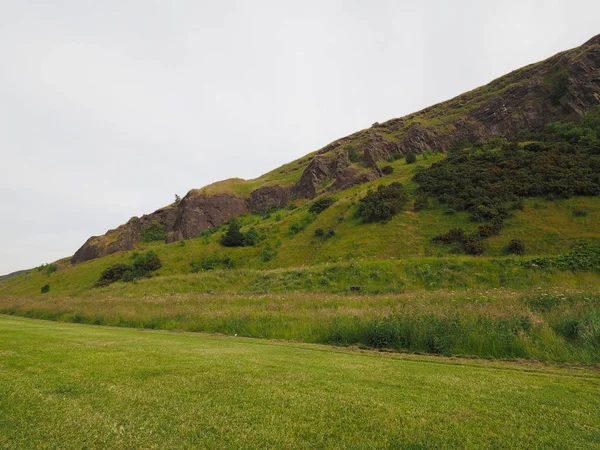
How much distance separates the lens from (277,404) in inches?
210

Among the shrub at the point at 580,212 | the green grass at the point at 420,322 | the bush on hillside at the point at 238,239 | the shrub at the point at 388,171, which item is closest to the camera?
the green grass at the point at 420,322

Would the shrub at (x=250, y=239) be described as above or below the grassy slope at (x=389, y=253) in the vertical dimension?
above

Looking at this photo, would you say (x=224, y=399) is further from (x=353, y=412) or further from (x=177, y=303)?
(x=177, y=303)

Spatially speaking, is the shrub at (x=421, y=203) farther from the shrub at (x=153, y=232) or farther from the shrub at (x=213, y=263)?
the shrub at (x=153, y=232)

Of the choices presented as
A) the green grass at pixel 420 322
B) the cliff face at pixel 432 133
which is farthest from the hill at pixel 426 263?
the cliff face at pixel 432 133

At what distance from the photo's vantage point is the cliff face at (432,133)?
64.0 m

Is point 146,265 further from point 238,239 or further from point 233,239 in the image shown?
point 238,239

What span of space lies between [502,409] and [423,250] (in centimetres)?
2967

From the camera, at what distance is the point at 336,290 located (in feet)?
90.5

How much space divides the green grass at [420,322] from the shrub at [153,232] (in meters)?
62.5

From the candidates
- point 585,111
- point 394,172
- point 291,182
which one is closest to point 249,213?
point 291,182

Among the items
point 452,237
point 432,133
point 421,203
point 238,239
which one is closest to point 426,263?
point 452,237

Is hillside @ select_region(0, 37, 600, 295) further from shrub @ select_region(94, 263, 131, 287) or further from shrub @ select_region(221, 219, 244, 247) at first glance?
shrub @ select_region(221, 219, 244, 247)

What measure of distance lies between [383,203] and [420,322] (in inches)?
1227
